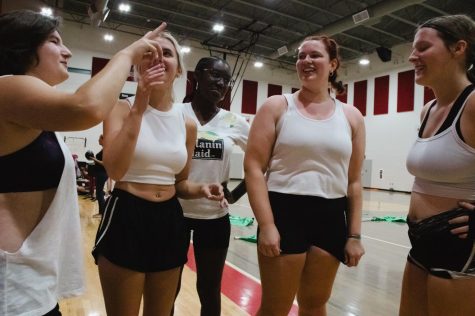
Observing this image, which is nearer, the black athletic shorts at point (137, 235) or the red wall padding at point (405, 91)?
the black athletic shorts at point (137, 235)

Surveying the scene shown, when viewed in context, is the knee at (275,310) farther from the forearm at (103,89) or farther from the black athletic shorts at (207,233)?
the forearm at (103,89)

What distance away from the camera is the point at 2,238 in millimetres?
1089

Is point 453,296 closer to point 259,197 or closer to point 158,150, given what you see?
point 259,197

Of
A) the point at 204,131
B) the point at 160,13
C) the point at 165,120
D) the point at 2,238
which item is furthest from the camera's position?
the point at 160,13

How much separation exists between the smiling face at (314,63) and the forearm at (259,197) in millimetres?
541

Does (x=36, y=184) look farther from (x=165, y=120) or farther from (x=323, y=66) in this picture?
(x=323, y=66)

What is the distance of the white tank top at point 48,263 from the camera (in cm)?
108

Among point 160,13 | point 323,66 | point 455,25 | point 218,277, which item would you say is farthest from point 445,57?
point 160,13

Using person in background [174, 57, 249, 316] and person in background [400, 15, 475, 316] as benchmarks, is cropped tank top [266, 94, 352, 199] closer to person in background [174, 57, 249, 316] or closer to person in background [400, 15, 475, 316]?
person in background [400, 15, 475, 316]

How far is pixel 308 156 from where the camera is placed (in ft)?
5.49

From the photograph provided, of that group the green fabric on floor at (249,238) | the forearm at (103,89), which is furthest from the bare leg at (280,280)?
the green fabric on floor at (249,238)

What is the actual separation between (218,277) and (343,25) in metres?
11.8

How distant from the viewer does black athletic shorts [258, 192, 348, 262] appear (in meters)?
1.64

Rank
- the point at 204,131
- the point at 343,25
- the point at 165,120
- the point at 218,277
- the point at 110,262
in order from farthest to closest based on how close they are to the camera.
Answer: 1. the point at 343,25
2. the point at 204,131
3. the point at 218,277
4. the point at 165,120
5. the point at 110,262
